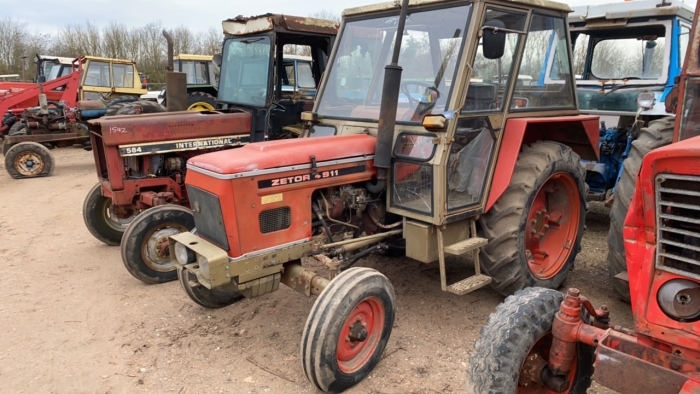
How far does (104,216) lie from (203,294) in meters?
2.38

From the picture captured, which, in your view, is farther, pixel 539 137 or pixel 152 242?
pixel 152 242

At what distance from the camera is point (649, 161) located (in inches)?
70.9

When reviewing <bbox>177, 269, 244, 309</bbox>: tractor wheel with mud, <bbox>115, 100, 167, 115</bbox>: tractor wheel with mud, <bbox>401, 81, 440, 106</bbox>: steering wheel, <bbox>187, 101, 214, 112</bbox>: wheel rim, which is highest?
<bbox>401, 81, 440, 106</bbox>: steering wheel

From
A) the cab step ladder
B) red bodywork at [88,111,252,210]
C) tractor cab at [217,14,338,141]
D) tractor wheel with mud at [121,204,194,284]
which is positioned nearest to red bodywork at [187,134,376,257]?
the cab step ladder

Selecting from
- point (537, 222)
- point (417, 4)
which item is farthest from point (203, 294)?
point (537, 222)

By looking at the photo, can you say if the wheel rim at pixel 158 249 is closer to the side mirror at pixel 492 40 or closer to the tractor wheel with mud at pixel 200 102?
the side mirror at pixel 492 40

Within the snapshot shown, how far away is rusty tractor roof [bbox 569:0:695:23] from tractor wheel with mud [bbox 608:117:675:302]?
98.0 inches

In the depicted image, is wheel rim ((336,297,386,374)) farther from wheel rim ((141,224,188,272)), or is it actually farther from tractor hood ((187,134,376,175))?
wheel rim ((141,224,188,272))

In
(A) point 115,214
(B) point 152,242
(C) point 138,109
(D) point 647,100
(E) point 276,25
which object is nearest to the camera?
(B) point 152,242

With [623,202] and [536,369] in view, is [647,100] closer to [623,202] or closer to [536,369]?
[623,202]

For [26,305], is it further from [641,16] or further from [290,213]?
[641,16]

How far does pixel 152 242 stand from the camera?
437 centimetres

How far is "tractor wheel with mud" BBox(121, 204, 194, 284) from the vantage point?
168 inches

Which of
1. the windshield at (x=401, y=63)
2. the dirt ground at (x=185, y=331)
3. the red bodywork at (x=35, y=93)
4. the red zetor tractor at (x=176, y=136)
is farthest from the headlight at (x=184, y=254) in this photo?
the red bodywork at (x=35, y=93)
